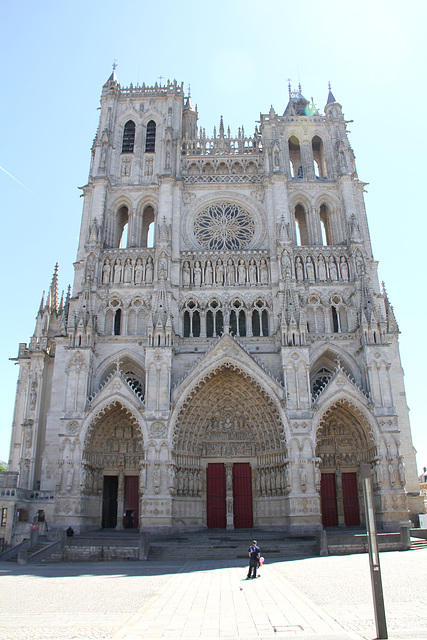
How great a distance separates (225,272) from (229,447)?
10.5 metres

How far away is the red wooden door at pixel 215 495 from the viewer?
1061 inches

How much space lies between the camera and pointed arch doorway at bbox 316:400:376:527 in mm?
27078

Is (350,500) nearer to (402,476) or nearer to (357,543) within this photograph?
(402,476)

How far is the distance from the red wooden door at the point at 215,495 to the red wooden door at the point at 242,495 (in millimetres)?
670

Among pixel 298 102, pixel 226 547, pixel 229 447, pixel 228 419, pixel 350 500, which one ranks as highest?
pixel 298 102

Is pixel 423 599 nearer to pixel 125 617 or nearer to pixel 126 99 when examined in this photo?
pixel 125 617

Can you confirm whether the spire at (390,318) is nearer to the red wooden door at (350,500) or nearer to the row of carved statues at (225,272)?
the row of carved statues at (225,272)

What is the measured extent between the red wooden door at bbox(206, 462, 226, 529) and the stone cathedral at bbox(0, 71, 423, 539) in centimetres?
10

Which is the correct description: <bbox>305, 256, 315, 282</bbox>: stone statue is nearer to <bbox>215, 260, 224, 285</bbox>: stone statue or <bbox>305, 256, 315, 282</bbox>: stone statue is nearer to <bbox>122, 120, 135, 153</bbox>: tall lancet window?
<bbox>215, 260, 224, 285</bbox>: stone statue

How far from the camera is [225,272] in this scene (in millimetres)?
30641

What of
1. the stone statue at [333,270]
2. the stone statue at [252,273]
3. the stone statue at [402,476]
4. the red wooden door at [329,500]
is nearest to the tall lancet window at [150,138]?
the stone statue at [252,273]

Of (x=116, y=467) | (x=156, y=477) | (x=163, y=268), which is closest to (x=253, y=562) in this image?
(x=156, y=477)

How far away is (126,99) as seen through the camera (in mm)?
37531

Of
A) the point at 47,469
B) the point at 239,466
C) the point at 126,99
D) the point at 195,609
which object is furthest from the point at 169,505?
the point at 126,99
